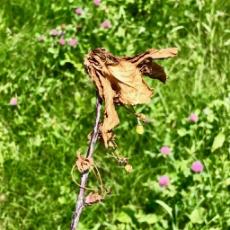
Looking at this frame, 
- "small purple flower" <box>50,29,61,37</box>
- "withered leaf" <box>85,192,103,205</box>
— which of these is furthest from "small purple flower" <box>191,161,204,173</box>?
"withered leaf" <box>85,192,103,205</box>

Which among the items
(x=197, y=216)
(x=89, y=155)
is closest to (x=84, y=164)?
(x=89, y=155)

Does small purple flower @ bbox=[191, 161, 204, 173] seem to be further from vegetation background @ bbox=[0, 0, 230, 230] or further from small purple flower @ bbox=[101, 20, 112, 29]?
small purple flower @ bbox=[101, 20, 112, 29]

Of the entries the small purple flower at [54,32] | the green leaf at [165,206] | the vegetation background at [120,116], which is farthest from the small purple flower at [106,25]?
the green leaf at [165,206]

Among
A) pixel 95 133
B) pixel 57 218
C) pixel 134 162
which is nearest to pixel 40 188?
pixel 57 218

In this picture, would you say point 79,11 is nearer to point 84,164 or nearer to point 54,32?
point 54,32

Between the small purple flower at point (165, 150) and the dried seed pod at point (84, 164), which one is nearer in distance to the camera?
the dried seed pod at point (84, 164)

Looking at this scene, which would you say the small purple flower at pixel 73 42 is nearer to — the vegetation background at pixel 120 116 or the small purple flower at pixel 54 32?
the vegetation background at pixel 120 116
